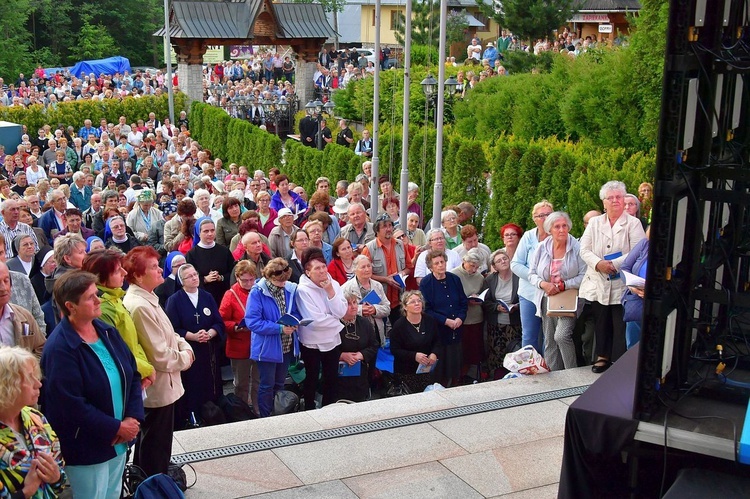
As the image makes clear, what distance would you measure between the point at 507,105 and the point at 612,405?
570 inches

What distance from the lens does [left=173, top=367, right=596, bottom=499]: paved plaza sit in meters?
6.46

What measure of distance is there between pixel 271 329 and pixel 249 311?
0.25 metres

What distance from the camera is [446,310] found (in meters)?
9.06

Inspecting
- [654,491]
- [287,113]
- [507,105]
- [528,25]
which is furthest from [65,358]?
[287,113]

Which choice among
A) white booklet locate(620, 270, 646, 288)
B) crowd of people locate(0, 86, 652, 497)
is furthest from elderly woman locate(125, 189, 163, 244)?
white booklet locate(620, 270, 646, 288)

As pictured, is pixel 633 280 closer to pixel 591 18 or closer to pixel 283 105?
pixel 283 105

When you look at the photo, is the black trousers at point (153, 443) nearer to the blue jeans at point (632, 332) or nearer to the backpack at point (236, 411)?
the backpack at point (236, 411)

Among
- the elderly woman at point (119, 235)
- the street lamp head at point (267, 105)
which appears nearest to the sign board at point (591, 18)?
the street lamp head at point (267, 105)

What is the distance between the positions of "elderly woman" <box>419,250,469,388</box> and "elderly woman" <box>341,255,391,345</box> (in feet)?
1.25

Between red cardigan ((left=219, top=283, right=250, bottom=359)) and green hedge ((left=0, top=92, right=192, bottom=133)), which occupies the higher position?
green hedge ((left=0, top=92, right=192, bottom=133))

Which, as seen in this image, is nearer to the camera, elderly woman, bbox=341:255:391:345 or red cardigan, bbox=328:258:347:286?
elderly woman, bbox=341:255:391:345

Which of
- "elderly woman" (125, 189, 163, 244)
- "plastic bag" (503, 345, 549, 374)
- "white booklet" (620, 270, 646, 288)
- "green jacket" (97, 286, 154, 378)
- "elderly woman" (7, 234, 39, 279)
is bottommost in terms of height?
"plastic bag" (503, 345, 549, 374)

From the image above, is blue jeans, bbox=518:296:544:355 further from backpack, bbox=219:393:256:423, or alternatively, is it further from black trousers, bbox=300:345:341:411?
backpack, bbox=219:393:256:423

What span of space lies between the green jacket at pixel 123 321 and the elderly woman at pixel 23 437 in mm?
918
